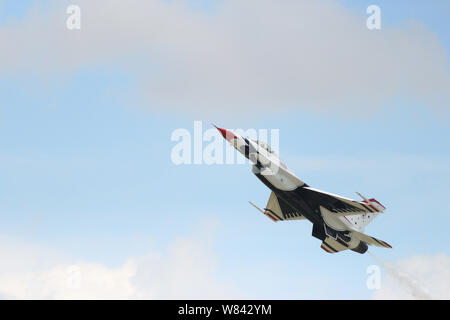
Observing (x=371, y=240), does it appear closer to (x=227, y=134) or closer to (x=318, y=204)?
(x=318, y=204)

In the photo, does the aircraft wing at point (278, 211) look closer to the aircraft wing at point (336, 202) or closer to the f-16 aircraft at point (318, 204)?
the f-16 aircraft at point (318, 204)

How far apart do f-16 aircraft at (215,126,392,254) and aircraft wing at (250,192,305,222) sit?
27cm

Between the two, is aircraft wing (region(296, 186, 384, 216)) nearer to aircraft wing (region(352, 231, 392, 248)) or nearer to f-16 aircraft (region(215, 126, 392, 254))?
f-16 aircraft (region(215, 126, 392, 254))

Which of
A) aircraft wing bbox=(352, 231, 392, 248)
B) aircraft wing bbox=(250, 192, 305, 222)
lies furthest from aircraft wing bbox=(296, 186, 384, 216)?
aircraft wing bbox=(250, 192, 305, 222)

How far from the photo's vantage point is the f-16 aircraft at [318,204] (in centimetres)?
5875

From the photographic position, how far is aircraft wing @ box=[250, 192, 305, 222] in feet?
222

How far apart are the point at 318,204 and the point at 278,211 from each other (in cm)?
747

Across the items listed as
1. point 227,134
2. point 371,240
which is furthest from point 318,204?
point 227,134
